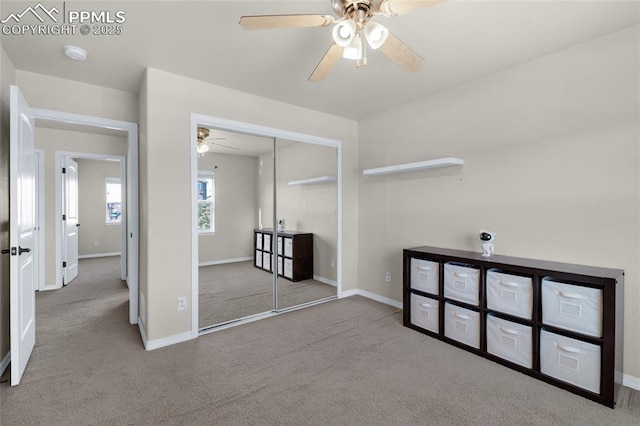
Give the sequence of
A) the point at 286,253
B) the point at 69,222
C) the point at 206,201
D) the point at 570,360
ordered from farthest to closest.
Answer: the point at 69,222 < the point at 286,253 < the point at 206,201 < the point at 570,360

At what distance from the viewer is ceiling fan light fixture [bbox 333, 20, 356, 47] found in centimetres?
156

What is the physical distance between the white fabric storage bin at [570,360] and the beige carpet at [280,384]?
0.12m

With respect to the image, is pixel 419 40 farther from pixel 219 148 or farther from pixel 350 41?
pixel 219 148

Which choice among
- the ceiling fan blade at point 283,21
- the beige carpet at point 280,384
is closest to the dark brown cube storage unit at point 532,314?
the beige carpet at point 280,384

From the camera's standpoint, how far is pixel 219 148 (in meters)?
3.34

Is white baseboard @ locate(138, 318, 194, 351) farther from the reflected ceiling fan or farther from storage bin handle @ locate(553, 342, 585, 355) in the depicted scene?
storage bin handle @ locate(553, 342, 585, 355)

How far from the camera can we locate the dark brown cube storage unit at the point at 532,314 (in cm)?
196

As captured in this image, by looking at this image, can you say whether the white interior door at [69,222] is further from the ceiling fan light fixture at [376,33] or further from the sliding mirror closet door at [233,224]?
the ceiling fan light fixture at [376,33]

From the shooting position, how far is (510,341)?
2.38 m

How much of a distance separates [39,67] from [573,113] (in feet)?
15.0

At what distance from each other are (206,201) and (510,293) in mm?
3115

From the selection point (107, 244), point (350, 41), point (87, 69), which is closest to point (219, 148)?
point (87, 69)

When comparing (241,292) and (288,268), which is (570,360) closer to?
(288,268)

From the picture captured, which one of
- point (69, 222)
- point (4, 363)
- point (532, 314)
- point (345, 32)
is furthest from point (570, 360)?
point (69, 222)
